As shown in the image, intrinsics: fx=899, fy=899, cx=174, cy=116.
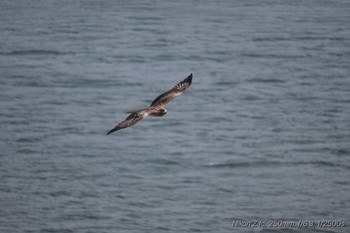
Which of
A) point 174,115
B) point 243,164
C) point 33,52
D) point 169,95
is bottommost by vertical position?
point 243,164

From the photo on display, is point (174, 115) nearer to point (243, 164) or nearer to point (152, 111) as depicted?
point (243, 164)

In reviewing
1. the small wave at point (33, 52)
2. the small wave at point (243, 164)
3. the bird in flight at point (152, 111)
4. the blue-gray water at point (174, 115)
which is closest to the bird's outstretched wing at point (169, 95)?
the bird in flight at point (152, 111)

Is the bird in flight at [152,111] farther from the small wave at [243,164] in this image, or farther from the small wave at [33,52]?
the small wave at [33,52]

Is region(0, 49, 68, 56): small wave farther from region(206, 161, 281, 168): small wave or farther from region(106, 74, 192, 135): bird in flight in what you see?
region(106, 74, 192, 135): bird in flight

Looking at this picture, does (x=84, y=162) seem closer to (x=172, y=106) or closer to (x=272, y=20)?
(x=172, y=106)

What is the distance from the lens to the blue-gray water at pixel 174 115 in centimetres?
4381

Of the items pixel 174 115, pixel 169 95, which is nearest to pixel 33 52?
pixel 174 115

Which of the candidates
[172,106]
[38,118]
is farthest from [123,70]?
[38,118]

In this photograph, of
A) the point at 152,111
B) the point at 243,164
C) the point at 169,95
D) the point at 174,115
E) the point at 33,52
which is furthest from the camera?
the point at 33,52

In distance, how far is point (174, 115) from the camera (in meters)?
61.1

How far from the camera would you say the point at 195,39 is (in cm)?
8419

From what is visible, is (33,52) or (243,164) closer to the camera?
(243,164)

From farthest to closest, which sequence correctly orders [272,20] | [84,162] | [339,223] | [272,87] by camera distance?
[272,20]
[272,87]
[84,162]
[339,223]

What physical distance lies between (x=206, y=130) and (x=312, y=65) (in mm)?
17769
